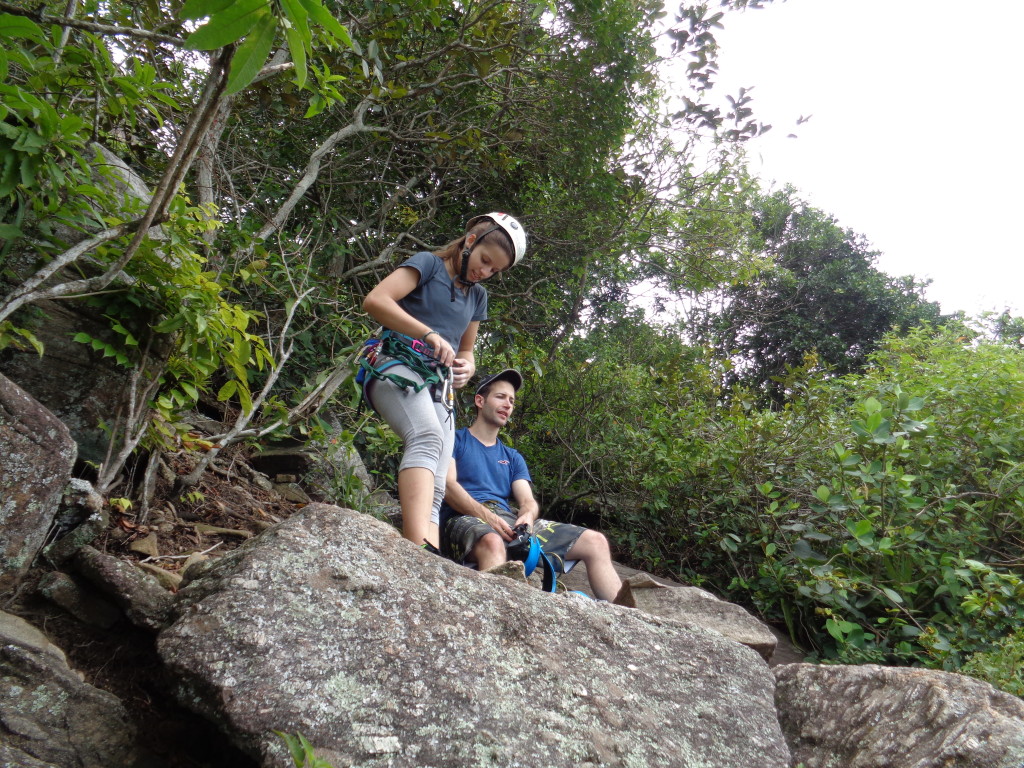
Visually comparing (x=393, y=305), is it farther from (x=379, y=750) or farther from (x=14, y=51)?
(x=379, y=750)

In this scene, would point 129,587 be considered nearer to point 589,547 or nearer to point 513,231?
point 513,231

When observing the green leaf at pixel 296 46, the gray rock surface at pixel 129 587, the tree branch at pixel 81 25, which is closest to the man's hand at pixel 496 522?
the gray rock surface at pixel 129 587

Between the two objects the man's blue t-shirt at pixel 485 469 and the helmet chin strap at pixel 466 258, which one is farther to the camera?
the man's blue t-shirt at pixel 485 469

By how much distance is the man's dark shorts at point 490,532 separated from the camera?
298 cm

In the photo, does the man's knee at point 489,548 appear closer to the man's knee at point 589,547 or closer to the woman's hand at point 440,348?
the man's knee at point 589,547

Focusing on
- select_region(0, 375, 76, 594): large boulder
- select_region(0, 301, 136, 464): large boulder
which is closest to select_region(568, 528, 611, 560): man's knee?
select_region(0, 301, 136, 464): large boulder

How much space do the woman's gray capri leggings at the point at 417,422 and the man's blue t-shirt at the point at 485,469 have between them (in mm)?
678

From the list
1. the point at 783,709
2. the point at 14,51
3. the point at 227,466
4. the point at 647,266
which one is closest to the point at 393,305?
the point at 14,51

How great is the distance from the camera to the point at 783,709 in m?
2.06

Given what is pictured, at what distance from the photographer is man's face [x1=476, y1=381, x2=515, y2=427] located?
3.60m

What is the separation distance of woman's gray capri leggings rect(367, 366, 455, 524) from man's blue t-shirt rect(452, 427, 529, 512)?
0.68 meters

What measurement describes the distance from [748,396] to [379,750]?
16.3 ft

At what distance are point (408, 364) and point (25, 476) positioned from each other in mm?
1319

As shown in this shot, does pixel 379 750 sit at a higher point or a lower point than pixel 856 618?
lower
